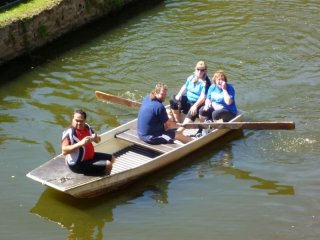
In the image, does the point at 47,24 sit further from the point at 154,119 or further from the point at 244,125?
the point at 244,125

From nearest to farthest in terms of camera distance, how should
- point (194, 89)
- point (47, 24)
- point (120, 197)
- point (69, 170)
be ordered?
point (69, 170) → point (120, 197) → point (194, 89) → point (47, 24)

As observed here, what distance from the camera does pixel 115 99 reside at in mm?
15086

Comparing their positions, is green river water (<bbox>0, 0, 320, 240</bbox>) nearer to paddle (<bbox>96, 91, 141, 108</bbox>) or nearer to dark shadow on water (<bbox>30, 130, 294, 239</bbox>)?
dark shadow on water (<bbox>30, 130, 294, 239</bbox>)

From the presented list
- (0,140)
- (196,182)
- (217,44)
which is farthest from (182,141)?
(217,44)

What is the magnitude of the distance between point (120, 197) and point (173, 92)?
4980 mm

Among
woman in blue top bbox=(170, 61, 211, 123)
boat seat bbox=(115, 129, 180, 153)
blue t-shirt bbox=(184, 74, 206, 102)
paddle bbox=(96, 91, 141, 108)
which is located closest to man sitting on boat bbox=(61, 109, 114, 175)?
boat seat bbox=(115, 129, 180, 153)

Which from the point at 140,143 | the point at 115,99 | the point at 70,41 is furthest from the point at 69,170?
the point at 70,41

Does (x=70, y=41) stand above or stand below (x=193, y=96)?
above

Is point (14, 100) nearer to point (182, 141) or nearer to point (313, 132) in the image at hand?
point (182, 141)

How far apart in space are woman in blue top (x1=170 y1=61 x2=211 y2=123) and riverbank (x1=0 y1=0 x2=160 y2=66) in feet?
20.9

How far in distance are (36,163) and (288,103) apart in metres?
6.60

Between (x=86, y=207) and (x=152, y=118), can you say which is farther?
(x=152, y=118)

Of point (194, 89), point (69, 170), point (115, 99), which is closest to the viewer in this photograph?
point (69, 170)

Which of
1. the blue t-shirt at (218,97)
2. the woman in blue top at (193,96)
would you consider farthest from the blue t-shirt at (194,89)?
the blue t-shirt at (218,97)
